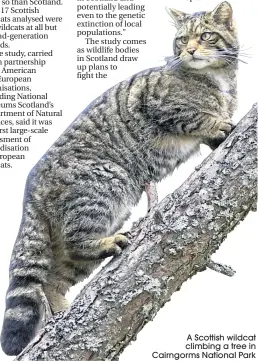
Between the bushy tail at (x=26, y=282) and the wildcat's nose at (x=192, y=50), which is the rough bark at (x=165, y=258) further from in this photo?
the wildcat's nose at (x=192, y=50)

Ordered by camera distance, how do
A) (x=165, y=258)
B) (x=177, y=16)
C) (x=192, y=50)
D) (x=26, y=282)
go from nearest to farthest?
1. (x=165, y=258)
2. (x=26, y=282)
3. (x=192, y=50)
4. (x=177, y=16)

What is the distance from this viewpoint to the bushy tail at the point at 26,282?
7.93 ft

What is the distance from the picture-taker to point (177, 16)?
2.80 meters

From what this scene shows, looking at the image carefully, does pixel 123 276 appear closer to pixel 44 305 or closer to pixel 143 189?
pixel 44 305

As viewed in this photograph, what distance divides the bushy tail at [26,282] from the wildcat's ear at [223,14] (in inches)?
45.8

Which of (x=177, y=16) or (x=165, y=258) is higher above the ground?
(x=177, y=16)

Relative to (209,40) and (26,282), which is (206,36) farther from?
(26,282)

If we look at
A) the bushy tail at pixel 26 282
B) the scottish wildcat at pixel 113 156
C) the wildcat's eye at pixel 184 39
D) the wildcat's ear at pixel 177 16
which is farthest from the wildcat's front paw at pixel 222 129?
the bushy tail at pixel 26 282

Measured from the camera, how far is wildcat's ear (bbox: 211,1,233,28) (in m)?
2.67

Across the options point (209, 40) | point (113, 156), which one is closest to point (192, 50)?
point (209, 40)

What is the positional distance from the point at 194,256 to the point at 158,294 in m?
0.18

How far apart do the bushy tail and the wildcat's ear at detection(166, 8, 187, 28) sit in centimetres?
108

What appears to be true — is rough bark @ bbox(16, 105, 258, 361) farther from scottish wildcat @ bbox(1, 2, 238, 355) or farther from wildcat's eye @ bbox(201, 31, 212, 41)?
wildcat's eye @ bbox(201, 31, 212, 41)

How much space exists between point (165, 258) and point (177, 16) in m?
1.25
